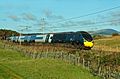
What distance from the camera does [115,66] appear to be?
116 ft

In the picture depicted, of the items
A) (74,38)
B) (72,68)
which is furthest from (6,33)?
(72,68)

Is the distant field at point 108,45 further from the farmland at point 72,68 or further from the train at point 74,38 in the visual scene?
the farmland at point 72,68

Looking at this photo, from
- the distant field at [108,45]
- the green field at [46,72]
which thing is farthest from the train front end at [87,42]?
the green field at [46,72]

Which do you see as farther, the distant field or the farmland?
the distant field

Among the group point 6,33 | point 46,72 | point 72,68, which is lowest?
point 46,72

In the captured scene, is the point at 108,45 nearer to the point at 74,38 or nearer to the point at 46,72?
the point at 74,38

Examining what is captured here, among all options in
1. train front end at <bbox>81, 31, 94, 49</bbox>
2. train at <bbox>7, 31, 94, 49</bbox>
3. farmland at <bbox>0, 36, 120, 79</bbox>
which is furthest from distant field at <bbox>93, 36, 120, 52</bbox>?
farmland at <bbox>0, 36, 120, 79</bbox>

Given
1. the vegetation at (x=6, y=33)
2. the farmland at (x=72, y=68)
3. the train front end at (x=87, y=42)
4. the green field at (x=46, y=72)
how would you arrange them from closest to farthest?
the green field at (x=46, y=72), the farmland at (x=72, y=68), the train front end at (x=87, y=42), the vegetation at (x=6, y=33)

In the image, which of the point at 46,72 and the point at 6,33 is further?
the point at 6,33

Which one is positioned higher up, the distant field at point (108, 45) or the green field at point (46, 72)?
the distant field at point (108, 45)

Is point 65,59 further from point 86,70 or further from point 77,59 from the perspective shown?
point 86,70

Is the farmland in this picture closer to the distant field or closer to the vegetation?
the distant field

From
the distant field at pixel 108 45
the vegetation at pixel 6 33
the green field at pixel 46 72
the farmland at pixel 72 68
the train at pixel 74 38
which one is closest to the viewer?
the green field at pixel 46 72

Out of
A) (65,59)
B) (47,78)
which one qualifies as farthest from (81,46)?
(47,78)
